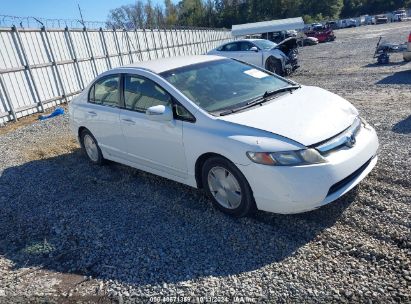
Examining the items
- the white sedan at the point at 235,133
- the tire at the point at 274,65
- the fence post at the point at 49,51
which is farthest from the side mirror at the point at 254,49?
the white sedan at the point at 235,133

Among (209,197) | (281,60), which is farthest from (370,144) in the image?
(281,60)

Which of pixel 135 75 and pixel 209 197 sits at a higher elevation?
pixel 135 75

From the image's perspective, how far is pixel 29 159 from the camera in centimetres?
664

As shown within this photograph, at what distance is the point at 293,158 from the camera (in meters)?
3.07

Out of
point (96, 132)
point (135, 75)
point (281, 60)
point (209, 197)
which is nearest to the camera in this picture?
point (209, 197)

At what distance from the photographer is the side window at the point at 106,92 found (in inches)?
191

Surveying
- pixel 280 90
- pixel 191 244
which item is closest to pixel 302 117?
pixel 280 90

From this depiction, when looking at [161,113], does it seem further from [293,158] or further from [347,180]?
[347,180]

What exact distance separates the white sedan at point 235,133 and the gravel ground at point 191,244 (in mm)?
326

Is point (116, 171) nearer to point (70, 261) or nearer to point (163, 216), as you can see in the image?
point (163, 216)

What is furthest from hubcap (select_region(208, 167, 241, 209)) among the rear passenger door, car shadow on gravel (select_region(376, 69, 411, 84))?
car shadow on gravel (select_region(376, 69, 411, 84))

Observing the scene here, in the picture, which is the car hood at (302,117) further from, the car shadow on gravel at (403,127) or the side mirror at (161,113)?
the car shadow on gravel at (403,127)

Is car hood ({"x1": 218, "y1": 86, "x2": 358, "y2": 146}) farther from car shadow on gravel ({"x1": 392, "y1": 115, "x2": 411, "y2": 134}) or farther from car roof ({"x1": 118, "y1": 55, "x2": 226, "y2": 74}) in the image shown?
car shadow on gravel ({"x1": 392, "y1": 115, "x2": 411, "y2": 134})

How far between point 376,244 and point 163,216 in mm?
2165
